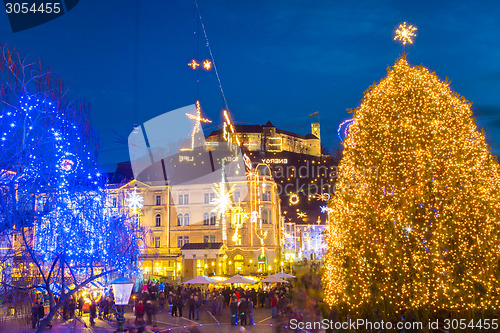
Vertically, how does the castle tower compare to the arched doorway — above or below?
above

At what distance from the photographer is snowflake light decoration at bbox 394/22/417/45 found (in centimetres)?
1502

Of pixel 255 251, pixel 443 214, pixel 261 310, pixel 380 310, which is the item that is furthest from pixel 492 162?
pixel 255 251

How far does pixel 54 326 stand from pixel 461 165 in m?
21.7

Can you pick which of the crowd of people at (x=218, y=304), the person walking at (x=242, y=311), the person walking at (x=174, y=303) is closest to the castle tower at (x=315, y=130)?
the crowd of people at (x=218, y=304)

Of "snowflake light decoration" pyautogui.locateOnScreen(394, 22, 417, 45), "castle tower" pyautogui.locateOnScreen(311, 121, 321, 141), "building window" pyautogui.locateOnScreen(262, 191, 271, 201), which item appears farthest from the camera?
"castle tower" pyautogui.locateOnScreen(311, 121, 321, 141)

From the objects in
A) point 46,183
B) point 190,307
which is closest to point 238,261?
point 190,307

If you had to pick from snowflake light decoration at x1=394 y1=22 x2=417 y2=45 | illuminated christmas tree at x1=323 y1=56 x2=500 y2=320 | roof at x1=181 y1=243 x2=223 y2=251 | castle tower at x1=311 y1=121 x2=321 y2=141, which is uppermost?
castle tower at x1=311 y1=121 x2=321 y2=141

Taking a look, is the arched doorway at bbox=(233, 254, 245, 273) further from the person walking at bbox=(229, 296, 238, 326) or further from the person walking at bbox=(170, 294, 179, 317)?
the person walking at bbox=(229, 296, 238, 326)

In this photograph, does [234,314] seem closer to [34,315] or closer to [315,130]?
[34,315]

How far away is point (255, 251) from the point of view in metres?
55.2

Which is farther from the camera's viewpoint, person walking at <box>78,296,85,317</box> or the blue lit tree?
person walking at <box>78,296,85,317</box>

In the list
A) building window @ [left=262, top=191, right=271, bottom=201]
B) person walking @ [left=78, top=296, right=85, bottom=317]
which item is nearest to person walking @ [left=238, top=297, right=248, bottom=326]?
person walking @ [left=78, top=296, right=85, bottom=317]

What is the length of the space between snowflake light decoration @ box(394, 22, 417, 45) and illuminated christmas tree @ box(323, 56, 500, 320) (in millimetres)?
1353

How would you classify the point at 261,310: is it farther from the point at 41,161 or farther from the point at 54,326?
the point at 41,161
